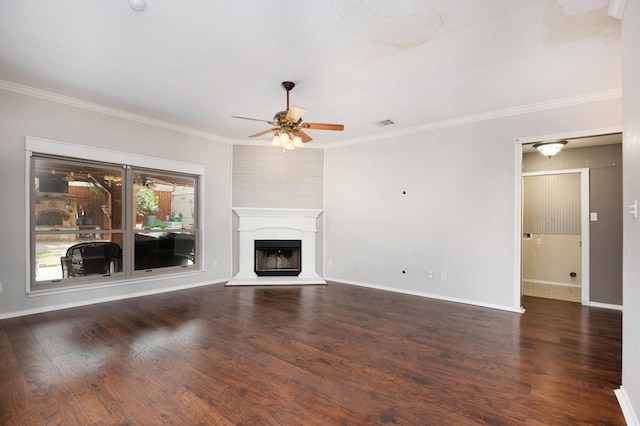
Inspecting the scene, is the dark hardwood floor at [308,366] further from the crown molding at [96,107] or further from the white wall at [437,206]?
the crown molding at [96,107]

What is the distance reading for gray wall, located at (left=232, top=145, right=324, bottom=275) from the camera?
575 cm

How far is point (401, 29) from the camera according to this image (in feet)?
7.79

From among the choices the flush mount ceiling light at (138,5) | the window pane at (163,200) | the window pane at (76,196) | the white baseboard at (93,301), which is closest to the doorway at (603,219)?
the flush mount ceiling light at (138,5)

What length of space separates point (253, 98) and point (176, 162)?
6.93 feet

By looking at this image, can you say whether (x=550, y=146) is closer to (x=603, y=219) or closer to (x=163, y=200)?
(x=603, y=219)

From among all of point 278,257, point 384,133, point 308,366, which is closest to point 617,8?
point 384,133

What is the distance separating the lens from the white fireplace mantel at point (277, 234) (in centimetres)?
561

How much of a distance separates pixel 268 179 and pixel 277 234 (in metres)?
1.12

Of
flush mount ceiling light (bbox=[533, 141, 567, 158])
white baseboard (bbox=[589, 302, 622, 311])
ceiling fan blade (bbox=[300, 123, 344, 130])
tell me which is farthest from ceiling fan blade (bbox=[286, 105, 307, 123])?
white baseboard (bbox=[589, 302, 622, 311])

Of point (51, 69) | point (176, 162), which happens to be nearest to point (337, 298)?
point (176, 162)

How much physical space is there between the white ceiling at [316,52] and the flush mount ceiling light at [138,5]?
0.17ft

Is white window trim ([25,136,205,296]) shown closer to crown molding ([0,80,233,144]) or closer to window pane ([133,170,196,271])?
window pane ([133,170,196,271])

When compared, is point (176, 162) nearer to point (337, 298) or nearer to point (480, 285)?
point (337, 298)

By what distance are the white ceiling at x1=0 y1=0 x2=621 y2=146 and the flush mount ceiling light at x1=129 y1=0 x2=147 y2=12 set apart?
0.17ft
